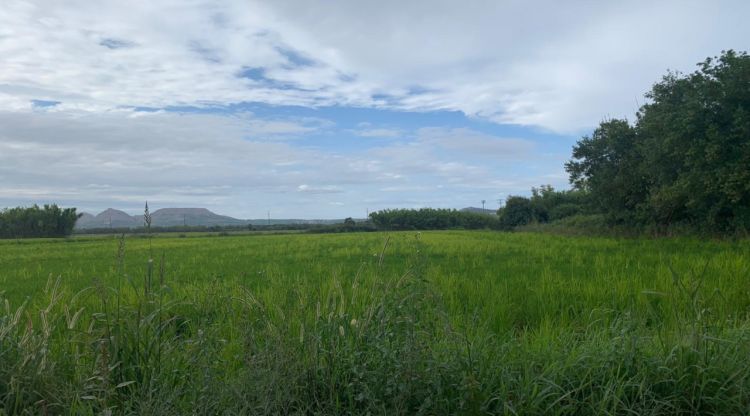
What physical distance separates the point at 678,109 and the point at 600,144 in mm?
8855

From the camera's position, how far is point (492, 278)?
26.7ft

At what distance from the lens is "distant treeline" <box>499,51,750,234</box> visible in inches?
623

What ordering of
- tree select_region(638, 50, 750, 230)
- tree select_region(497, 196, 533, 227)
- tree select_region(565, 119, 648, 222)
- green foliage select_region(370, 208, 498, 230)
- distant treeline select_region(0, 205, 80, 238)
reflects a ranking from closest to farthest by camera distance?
1. tree select_region(638, 50, 750, 230)
2. tree select_region(565, 119, 648, 222)
3. tree select_region(497, 196, 533, 227)
4. distant treeline select_region(0, 205, 80, 238)
5. green foliage select_region(370, 208, 498, 230)

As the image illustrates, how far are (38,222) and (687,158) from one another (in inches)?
3005

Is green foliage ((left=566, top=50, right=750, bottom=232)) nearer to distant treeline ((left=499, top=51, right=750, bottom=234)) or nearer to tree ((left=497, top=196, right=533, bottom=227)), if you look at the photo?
distant treeline ((left=499, top=51, right=750, bottom=234))

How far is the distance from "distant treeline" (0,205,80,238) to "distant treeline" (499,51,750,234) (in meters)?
70.0

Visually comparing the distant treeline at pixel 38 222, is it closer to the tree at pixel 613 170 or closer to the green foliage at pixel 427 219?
the green foliage at pixel 427 219

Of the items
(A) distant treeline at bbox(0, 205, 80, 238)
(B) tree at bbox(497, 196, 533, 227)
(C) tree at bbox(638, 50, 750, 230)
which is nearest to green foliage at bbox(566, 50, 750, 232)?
(C) tree at bbox(638, 50, 750, 230)

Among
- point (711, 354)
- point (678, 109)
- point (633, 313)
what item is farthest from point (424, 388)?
point (678, 109)

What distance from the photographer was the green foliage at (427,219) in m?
73.8

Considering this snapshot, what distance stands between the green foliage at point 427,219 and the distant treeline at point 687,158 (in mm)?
45721

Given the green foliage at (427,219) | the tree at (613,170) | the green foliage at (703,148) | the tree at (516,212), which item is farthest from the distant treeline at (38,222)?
the green foliage at (703,148)

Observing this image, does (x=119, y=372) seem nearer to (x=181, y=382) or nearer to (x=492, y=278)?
(x=181, y=382)

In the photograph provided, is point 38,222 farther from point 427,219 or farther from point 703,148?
point 703,148
